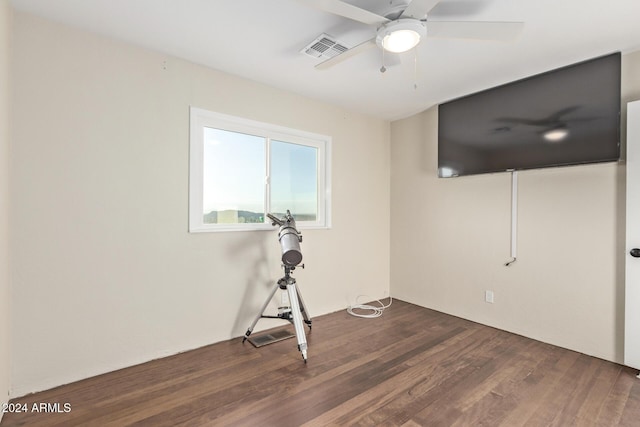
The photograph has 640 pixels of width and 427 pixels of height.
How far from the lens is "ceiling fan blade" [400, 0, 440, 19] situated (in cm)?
153

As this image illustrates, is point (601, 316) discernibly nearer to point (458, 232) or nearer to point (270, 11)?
point (458, 232)

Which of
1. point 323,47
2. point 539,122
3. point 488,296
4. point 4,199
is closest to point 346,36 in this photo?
point 323,47

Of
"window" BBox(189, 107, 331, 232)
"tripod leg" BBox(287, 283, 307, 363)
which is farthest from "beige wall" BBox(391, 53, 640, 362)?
"tripod leg" BBox(287, 283, 307, 363)

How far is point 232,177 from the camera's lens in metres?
2.92

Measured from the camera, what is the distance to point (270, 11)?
1934 mm

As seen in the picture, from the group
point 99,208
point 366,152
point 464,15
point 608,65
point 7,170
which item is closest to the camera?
point 7,170

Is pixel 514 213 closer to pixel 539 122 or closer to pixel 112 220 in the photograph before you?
pixel 539 122

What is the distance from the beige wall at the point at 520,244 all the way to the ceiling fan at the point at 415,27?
5.23 ft

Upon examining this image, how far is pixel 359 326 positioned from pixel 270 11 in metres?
2.88

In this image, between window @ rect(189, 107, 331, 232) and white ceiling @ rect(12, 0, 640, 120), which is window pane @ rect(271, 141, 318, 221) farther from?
white ceiling @ rect(12, 0, 640, 120)

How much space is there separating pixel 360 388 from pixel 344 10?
7.54 feet

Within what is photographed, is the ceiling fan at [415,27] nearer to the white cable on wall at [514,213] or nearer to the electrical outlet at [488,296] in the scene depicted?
the white cable on wall at [514,213]

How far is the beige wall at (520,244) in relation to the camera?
8.13 feet

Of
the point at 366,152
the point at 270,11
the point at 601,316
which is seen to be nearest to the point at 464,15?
the point at 270,11
